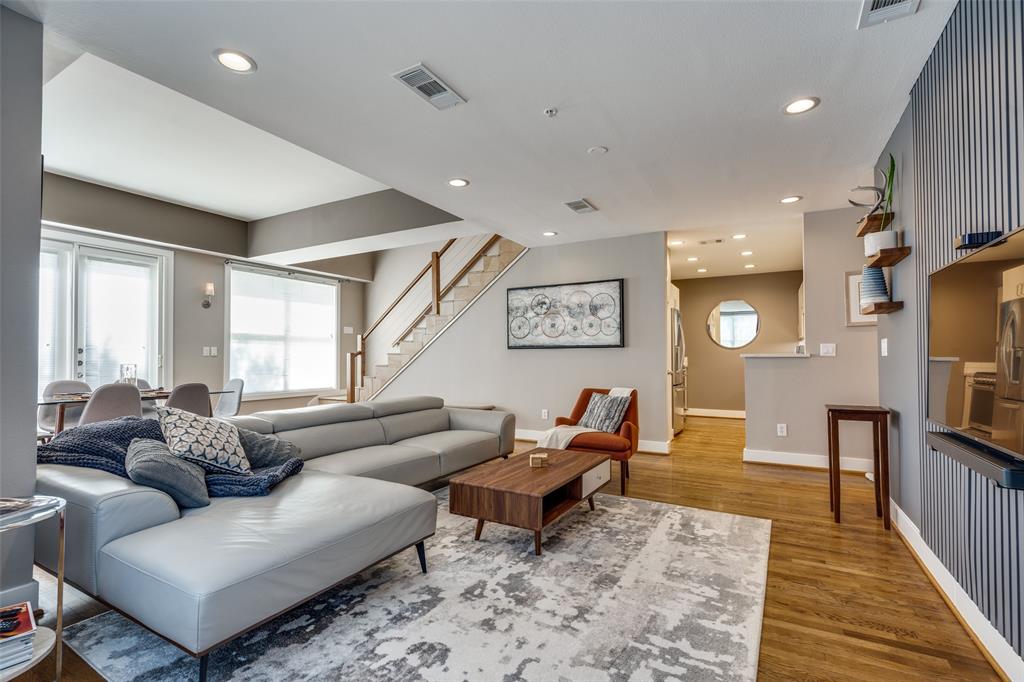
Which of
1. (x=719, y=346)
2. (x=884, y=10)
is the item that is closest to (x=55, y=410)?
(x=884, y=10)

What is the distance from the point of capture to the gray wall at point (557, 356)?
5449 mm

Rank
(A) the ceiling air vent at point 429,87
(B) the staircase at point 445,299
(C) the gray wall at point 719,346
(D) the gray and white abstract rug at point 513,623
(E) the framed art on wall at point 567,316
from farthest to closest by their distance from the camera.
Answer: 1. (C) the gray wall at point 719,346
2. (B) the staircase at point 445,299
3. (E) the framed art on wall at point 567,316
4. (A) the ceiling air vent at point 429,87
5. (D) the gray and white abstract rug at point 513,623

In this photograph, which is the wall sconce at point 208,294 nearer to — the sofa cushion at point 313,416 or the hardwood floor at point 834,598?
the sofa cushion at point 313,416

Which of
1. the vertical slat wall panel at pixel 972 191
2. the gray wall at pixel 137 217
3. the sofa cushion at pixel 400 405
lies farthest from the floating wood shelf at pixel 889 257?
the gray wall at pixel 137 217

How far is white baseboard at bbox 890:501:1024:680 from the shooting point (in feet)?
5.33

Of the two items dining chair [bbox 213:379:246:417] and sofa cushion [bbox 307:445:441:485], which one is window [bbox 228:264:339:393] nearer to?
dining chair [bbox 213:379:246:417]

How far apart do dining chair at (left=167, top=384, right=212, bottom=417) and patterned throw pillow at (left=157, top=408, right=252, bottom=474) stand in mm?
1990

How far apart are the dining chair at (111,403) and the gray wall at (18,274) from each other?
194 centimetres

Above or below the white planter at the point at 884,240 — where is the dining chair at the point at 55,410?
below

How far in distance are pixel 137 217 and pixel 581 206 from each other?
17.6 feet

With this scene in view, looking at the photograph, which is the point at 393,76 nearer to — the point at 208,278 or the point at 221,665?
the point at 221,665

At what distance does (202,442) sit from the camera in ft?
7.83

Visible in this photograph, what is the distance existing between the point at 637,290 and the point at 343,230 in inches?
146

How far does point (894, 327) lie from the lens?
3076 mm
